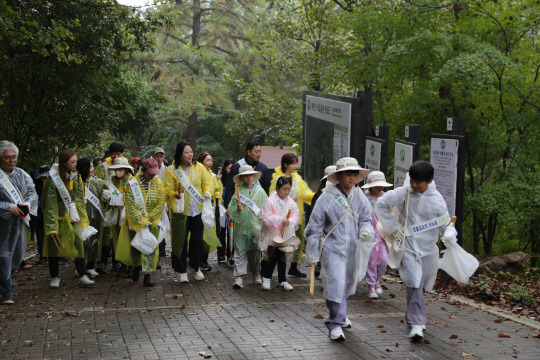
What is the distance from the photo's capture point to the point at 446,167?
A: 9.59 m

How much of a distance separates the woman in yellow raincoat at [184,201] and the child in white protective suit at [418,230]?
402 centimetres

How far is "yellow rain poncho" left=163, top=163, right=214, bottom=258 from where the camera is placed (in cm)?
1001

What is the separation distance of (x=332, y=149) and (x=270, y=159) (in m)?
18.8

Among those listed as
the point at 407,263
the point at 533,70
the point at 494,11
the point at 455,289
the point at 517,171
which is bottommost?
the point at 455,289

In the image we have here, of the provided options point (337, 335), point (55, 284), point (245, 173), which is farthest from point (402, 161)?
point (55, 284)

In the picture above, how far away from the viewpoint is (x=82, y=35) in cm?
1416

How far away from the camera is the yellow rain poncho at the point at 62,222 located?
30.3 feet

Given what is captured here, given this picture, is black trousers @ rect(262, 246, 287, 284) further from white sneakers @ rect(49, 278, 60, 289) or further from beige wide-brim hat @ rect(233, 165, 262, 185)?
white sneakers @ rect(49, 278, 60, 289)

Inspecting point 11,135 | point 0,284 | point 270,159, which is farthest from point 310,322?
point 270,159

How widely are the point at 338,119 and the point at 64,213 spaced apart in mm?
5875

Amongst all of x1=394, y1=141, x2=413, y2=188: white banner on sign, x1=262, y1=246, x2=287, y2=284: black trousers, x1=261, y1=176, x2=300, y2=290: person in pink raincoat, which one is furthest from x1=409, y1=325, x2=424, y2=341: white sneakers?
x1=394, y1=141, x2=413, y2=188: white banner on sign

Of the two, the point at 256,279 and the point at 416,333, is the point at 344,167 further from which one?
the point at 256,279

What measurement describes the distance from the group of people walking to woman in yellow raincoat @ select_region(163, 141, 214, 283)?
0.02 meters

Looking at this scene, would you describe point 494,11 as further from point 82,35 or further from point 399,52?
point 82,35
